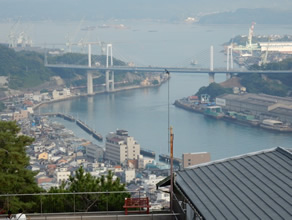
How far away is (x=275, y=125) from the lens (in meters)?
9.77

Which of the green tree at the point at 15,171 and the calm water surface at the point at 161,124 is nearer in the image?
the green tree at the point at 15,171

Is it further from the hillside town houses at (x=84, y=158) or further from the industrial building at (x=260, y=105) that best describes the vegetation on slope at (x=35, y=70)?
the hillside town houses at (x=84, y=158)

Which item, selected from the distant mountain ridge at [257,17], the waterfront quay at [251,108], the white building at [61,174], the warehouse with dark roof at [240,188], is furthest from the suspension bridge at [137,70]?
the distant mountain ridge at [257,17]

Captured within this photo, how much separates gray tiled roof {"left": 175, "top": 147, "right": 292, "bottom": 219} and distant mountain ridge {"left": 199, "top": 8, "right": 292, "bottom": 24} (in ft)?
81.3

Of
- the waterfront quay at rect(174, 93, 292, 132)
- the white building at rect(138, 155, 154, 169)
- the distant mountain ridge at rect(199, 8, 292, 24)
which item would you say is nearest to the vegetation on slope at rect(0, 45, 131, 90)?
the waterfront quay at rect(174, 93, 292, 132)

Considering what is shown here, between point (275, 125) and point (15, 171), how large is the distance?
7750 mm

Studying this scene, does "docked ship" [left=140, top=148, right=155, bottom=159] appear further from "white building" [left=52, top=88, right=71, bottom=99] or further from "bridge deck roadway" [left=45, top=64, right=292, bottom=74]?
"bridge deck roadway" [left=45, top=64, right=292, bottom=74]

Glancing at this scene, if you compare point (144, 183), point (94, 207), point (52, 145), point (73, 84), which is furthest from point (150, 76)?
point (94, 207)

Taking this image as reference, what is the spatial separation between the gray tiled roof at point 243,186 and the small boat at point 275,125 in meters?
8.16

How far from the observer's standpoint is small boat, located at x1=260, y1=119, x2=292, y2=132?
9.65 m

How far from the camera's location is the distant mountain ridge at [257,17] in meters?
26.2

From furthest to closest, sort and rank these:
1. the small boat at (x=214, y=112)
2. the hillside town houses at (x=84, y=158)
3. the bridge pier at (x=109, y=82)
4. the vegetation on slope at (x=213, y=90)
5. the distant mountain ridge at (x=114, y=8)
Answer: the distant mountain ridge at (x=114, y=8)
the bridge pier at (x=109, y=82)
the vegetation on slope at (x=213, y=90)
the small boat at (x=214, y=112)
the hillside town houses at (x=84, y=158)

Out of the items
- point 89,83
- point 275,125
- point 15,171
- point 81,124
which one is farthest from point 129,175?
point 89,83

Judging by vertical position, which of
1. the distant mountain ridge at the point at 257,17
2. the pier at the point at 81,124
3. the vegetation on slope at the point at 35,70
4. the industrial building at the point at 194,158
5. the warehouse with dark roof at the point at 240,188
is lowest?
the pier at the point at 81,124
